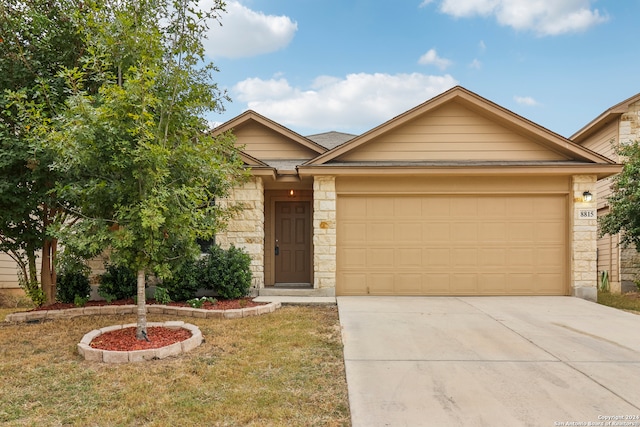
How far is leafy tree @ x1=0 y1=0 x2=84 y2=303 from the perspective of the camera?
665cm

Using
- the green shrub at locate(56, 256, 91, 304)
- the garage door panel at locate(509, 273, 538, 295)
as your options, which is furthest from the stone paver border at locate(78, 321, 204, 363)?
the garage door panel at locate(509, 273, 538, 295)

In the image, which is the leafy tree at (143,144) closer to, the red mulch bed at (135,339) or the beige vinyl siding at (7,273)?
the red mulch bed at (135,339)

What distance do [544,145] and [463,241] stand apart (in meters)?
3.06

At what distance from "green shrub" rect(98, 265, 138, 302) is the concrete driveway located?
4530 millimetres

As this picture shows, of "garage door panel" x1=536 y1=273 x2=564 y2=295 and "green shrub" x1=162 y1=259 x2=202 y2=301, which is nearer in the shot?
"green shrub" x1=162 y1=259 x2=202 y2=301

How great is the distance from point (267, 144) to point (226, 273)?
4204 mm

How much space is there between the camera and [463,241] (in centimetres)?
898

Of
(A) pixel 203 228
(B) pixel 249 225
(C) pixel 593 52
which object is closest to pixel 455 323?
(A) pixel 203 228

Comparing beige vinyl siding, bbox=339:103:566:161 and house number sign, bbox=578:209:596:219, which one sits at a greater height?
beige vinyl siding, bbox=339:103:566:161

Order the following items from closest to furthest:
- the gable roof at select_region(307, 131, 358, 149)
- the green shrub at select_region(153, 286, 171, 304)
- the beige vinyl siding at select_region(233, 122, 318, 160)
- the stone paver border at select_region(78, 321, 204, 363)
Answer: the stone paver border at select_region(78, 321, 204, 363)
the green shrub at select_region(153, 286, 171, 304)
the beige vinyl siding at select_region(233, 122, 318, 160)
the gable roof at select_region(307, 131, 358, 149)

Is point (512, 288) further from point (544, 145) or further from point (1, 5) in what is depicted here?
point (1, 5)

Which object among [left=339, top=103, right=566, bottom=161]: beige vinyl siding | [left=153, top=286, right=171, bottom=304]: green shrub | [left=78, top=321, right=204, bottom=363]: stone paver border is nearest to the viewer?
[left=78, top=321, right=204, bottom=363]: stone paver border

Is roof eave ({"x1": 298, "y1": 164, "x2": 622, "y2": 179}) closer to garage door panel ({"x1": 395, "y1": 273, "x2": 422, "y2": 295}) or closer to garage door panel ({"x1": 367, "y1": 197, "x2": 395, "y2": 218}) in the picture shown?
garage door panel ({"x1": 367, "y1": 197, "x2": 395, "y2": 218})

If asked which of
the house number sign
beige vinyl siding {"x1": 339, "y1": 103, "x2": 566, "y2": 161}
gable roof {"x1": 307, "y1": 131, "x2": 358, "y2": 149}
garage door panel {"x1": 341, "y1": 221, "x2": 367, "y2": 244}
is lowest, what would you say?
garage door panel {"x1": 341, "y1": 221, "x2": 367, "y2": 244}
